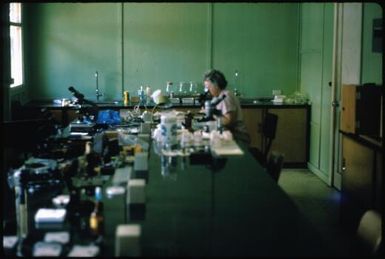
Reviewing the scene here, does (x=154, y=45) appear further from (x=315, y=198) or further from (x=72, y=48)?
(x=315, y=198)

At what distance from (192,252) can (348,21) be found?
4621 millimetres

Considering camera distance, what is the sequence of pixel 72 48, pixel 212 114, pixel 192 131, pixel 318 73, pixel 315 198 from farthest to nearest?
pixel 72 48 → pixel 318 73 → pixel 315 198 → pixel 192 131 → pixel 212 114

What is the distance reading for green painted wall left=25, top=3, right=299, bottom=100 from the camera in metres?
8.16

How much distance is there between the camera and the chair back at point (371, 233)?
2.54 m

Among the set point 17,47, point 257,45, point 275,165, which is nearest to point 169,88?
point 257,45

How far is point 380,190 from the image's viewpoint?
4.39m

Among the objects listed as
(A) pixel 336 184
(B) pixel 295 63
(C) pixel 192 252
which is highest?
(B) pixel 295 63

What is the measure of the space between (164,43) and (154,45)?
0.14m

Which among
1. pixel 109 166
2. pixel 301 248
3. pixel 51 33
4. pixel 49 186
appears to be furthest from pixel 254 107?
pixel 301 248

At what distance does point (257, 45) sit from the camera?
8.27m

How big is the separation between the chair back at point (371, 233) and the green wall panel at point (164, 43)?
18.8ft

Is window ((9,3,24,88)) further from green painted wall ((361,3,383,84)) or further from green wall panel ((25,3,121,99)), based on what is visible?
green painted wall ((361,3,383,84))

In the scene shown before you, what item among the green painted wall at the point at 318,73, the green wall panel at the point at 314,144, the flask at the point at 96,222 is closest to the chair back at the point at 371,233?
the flask at the point at 96,222

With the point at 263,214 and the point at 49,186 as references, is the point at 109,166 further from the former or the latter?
the point at 263,214
